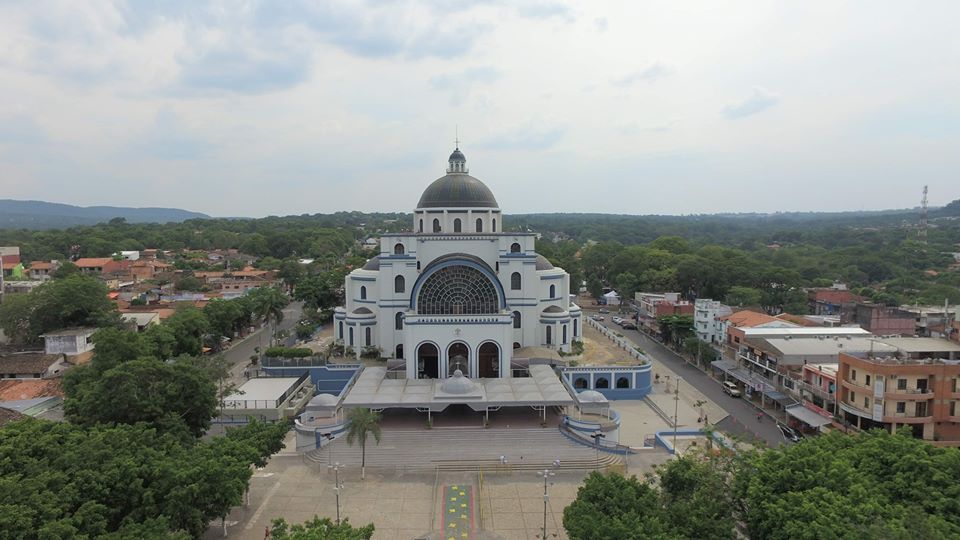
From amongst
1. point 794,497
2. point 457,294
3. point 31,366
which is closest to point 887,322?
point 457,294

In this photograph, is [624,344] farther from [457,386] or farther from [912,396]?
[912,396]

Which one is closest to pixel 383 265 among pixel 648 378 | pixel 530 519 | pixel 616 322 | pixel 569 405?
pixel 569 405

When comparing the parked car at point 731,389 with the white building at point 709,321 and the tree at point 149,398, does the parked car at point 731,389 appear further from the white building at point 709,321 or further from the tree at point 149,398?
the tree at point 149,398

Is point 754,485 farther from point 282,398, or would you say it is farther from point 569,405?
point 282,398

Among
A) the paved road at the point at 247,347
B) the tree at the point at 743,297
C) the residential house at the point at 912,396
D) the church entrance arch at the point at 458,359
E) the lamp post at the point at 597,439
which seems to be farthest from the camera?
the tree at the point at 743,297

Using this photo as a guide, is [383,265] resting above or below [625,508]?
above

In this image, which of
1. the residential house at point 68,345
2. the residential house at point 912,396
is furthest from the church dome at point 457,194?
the residential house at point 912,396

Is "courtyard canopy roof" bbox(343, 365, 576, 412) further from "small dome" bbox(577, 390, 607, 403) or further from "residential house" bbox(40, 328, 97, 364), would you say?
"residential house" bbox(40, 328, 97, 364)
